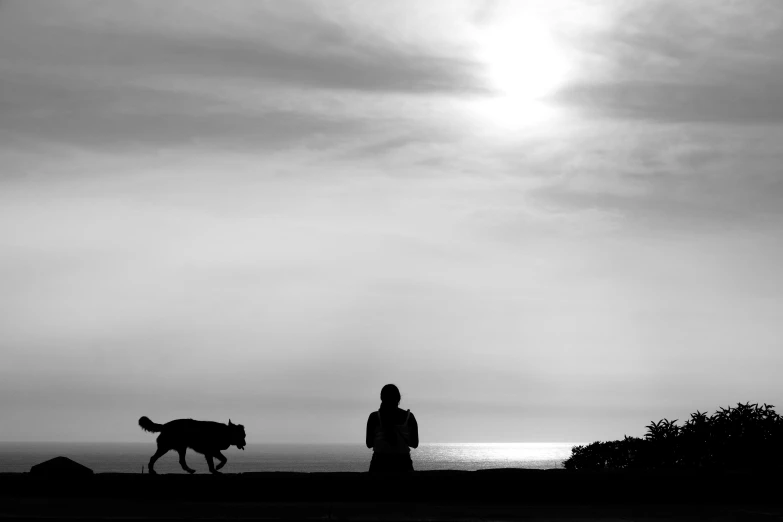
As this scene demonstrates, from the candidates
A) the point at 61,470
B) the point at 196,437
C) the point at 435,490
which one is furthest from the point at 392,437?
the point at 61,470

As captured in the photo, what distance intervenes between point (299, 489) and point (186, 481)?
4.09ft

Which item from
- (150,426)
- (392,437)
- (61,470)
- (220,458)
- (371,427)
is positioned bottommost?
(61,470)

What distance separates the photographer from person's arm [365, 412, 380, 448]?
1135cm

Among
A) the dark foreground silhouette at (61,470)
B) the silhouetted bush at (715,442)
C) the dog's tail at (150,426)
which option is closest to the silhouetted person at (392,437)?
the dog's tail at (150,426)

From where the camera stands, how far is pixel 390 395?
→ 11.0m

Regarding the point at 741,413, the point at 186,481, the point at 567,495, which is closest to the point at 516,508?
the point at 567,495

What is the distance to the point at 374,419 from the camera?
11.4 metres

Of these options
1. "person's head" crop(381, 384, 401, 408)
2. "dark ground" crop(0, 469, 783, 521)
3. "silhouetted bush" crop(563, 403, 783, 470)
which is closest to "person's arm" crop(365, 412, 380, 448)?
"person's head" crop(381, 384, 401, 408)

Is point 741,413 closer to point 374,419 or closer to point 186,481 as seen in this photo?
point 374,419

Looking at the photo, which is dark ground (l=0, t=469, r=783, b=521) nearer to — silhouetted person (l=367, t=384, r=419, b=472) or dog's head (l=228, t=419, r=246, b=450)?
silhouetted person (l=367, t=384, r=419, b=472)

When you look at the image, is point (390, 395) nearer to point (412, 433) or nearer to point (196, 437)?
point (412, 433)

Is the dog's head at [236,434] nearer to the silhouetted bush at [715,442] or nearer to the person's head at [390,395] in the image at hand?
the person's head at [390,395]

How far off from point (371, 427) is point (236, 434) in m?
1.98

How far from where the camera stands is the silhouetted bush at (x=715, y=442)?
33.8m
